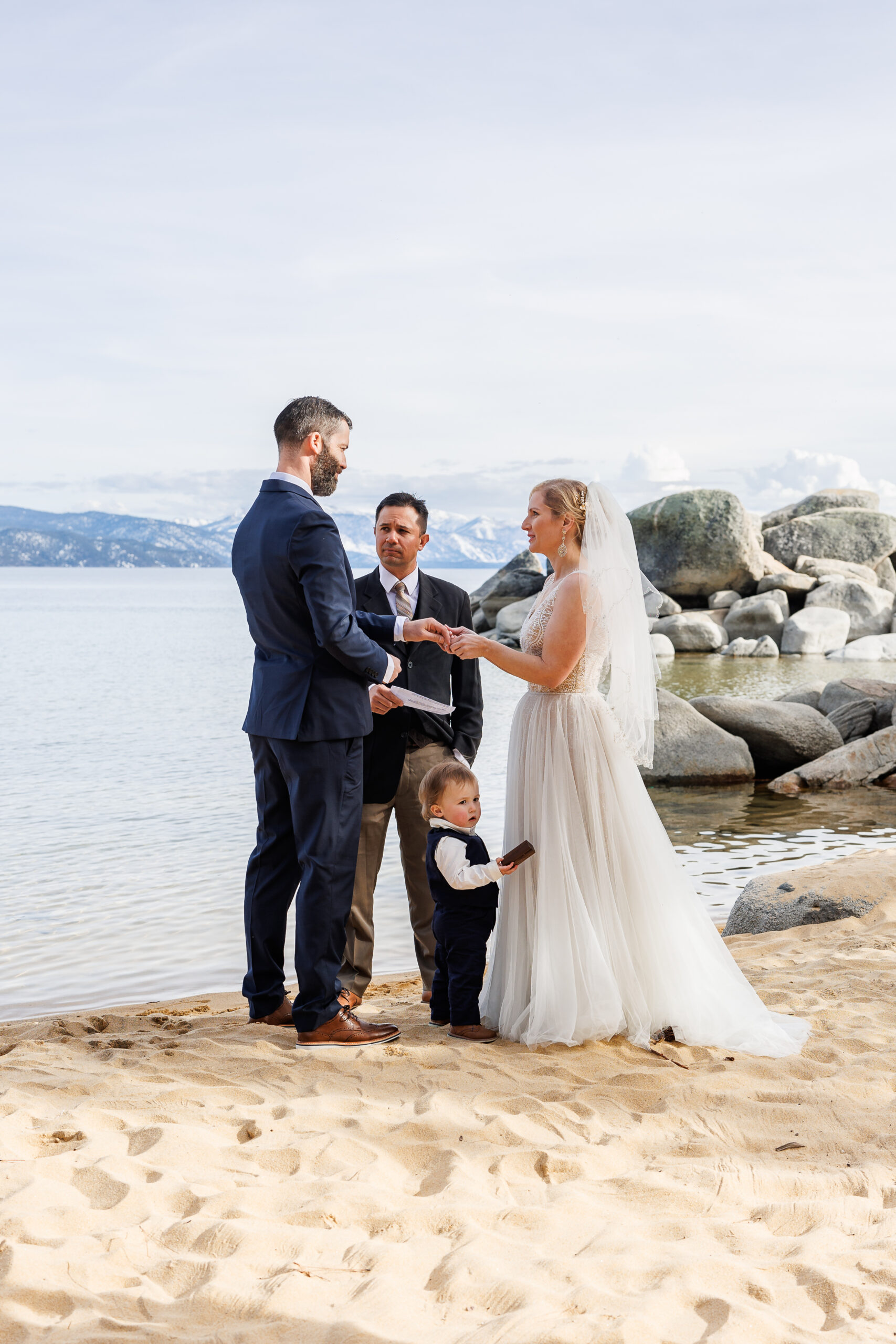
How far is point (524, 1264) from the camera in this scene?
253cm

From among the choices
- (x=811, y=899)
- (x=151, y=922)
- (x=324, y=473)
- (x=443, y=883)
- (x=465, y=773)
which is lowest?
(x=151, y=922)

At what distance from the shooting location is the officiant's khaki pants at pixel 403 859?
16.3 feet

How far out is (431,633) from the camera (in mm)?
4465

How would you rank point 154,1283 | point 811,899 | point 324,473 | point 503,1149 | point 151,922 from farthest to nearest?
point 151,922, point 811,899, point 324,473, point 503,1149, point 154,1283

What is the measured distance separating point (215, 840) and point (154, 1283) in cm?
757

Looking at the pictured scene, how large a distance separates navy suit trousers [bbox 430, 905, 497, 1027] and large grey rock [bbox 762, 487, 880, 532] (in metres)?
33.7

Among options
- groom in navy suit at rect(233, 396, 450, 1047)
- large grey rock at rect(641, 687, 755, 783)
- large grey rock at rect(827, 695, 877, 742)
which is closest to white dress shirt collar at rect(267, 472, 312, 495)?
groom in navy suit at rect(233, 396, 450, 1047)

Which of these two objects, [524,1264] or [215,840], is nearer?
[524,1264]

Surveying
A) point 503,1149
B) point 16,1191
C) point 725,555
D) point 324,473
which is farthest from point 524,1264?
point 725,555

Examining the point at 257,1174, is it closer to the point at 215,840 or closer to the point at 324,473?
the point at 324,473

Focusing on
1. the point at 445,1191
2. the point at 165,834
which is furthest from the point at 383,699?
the point at 165,834

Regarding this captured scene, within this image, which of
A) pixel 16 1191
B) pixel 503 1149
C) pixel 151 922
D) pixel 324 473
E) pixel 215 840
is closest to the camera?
pixel 16 1191

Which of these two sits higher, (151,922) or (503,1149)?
(503,1149)

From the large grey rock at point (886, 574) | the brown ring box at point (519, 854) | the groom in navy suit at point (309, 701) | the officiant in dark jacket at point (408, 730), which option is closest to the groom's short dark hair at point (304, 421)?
the groom in navy suit at point (309, 701)
